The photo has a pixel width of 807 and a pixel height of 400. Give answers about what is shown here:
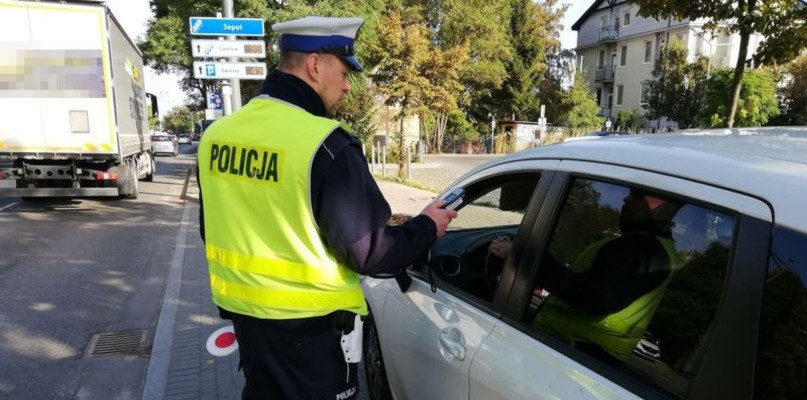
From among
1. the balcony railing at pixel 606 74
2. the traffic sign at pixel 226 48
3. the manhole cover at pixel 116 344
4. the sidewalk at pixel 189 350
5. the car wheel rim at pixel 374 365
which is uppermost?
the balcony railing at pixel 606 74

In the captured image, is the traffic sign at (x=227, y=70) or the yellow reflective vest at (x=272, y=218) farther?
the traffic sign at (x=227, y=70)

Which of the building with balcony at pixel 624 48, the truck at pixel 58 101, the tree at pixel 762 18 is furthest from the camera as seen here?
the building with balcony at pixel 624 48

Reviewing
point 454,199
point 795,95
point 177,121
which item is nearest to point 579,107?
point 795,95

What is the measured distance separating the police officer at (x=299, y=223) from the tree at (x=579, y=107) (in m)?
42.5

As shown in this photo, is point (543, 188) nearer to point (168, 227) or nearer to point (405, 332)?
point (405, 332)

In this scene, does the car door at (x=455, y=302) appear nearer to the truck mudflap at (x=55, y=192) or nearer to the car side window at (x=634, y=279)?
the car side window at (x=634, y=279)

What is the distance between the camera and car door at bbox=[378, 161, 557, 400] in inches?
75.1

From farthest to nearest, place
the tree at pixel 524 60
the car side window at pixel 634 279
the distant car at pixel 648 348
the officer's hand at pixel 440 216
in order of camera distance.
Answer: the tree at pixel 524 60
the officer's hand at pixel 440 216
the distant car at pixel 648 348
the car side window at pixel 634 279

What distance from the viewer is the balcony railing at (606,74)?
162 ft

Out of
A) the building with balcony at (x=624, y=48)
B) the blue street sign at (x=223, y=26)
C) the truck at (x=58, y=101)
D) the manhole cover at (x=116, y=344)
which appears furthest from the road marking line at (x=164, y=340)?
the building with balcony at (x=624, y=48)

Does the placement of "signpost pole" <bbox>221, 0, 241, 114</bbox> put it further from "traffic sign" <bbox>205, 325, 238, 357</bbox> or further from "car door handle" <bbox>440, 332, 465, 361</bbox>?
"car door handle" <bbox>440, 332, 465, 361</bbox>

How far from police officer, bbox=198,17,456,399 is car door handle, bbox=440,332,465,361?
0.37 metres

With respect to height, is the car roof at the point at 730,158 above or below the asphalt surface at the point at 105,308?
above

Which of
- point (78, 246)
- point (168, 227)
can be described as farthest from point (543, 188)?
point (168, 227)
